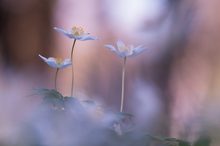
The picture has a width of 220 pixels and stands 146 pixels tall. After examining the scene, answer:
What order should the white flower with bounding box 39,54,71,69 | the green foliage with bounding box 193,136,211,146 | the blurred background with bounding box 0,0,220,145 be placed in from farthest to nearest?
1. the blurred background with bounding box 0,0,220,145
2. the white flower with bounding box 39,54,71,69
3. the green foliage with bounding box 193,136,211,146

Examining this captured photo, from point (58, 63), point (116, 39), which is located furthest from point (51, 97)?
point (116, 39)

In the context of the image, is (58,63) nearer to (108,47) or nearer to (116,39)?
(108,47)

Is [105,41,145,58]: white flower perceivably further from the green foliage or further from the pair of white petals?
the green foliage

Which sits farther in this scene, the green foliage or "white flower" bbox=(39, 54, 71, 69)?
"white flower" bbox=(39, 54, 71, 69)

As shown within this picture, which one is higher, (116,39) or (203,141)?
(116,39)

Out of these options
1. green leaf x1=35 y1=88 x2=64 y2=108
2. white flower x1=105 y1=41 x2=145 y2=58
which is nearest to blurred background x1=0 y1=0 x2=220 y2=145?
white flower x1=105 y1=41 x2=145 y2=58

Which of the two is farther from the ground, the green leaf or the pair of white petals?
the pair of white petals

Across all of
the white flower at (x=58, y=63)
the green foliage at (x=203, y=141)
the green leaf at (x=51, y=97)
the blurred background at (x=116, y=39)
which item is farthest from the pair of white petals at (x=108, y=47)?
the blurred background at (x=116, y=39)

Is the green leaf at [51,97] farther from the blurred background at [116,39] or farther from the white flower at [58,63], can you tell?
the blurred background at [116,39]

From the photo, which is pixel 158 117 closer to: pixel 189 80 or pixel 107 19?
pixel 189 80

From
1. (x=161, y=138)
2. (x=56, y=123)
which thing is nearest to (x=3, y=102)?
(x=56, y=123)

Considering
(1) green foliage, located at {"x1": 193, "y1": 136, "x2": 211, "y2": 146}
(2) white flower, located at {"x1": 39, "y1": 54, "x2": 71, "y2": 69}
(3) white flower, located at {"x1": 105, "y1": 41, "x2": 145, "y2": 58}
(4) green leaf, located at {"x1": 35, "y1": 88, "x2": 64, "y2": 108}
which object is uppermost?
(3) white flower, located at {"x1": 105, "y1": 41, "x2": 145, "y2": 58}
